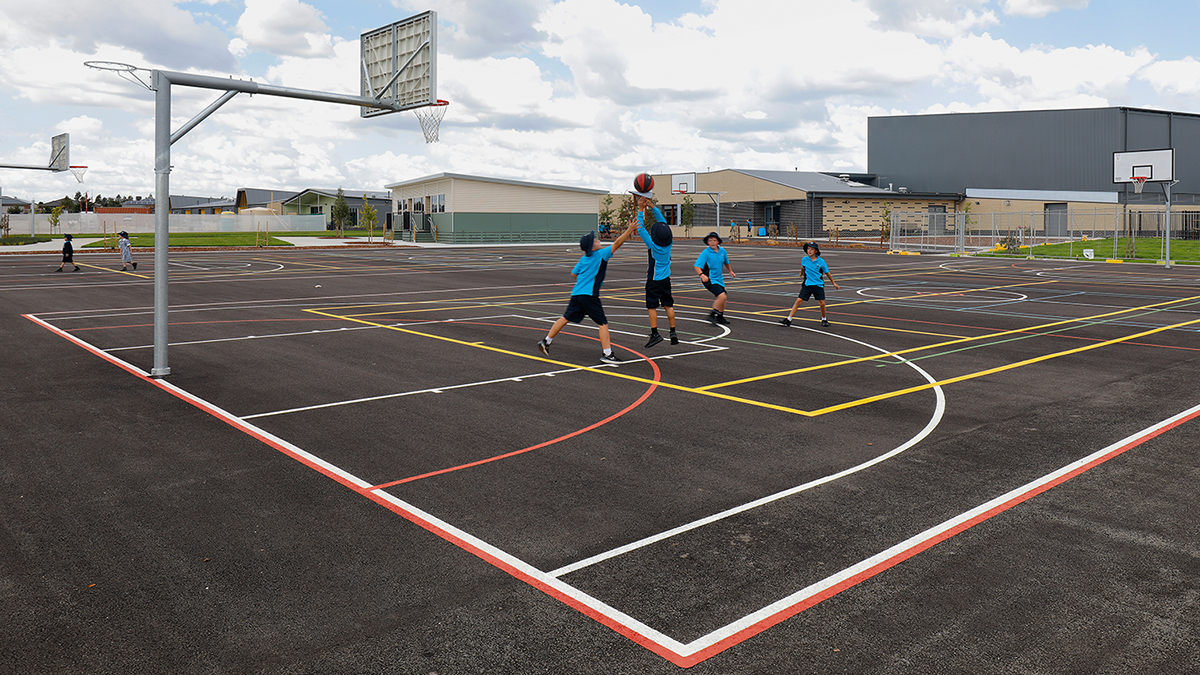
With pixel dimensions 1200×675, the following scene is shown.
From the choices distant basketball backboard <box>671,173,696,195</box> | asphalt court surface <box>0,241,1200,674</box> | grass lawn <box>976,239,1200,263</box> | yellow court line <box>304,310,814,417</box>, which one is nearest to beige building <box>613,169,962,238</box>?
distant basketball backboard <box>671,173,696,195</box>

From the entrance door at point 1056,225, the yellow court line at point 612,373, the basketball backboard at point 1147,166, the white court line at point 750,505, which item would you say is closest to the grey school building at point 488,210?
the entrance door at point 1056,225

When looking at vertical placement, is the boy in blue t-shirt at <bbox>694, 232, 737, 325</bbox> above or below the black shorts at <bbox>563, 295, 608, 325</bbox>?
above

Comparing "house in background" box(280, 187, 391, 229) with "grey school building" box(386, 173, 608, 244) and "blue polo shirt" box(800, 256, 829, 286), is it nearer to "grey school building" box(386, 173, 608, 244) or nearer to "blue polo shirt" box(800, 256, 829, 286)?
"grey school building" box(386, 173, 608, 244)

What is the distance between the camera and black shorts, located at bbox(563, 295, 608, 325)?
529 inches

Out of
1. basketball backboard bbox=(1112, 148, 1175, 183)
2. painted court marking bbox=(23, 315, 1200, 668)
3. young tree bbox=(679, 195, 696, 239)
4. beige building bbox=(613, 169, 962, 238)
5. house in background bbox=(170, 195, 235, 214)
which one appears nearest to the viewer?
painted court marking bbox=(23, 315, 1200, 668)

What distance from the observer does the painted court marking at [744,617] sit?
474 centimetres

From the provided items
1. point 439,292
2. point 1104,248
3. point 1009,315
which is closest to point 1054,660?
point 1009,315

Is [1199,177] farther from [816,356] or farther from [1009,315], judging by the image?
[816,356]

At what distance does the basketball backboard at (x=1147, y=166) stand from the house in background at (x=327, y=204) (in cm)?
7372

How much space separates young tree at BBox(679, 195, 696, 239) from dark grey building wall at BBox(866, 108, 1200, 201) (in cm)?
2132

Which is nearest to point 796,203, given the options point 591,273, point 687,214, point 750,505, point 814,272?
point 687,214

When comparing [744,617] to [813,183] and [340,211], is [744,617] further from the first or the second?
[340,211]

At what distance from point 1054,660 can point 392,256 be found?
4646 cm

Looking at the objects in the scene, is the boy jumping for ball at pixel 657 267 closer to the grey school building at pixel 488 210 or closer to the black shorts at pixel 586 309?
the black shorts at pixel 586 309
